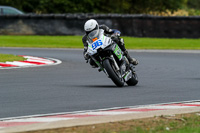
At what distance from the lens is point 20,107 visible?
28.1 ft

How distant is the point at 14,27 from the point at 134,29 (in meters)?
6.56

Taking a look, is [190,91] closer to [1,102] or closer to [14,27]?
[1,102]

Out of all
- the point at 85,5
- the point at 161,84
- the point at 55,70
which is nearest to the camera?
the point at 161,84

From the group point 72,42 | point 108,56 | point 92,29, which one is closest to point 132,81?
point 108,56

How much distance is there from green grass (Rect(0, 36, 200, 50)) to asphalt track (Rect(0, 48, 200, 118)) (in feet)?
31.5

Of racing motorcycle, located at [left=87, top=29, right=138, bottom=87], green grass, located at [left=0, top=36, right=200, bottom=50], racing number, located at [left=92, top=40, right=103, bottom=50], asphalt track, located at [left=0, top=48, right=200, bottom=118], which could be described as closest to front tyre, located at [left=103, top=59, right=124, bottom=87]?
racing motorcycle, located at [left=87, top=29, right=138, bottom=87]

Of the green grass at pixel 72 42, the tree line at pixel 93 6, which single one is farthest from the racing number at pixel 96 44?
the tree line at pixel 93 6

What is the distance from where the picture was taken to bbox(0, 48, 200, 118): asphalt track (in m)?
8.81

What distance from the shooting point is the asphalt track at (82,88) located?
28.9 ft

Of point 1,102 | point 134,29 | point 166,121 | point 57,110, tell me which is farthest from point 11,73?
point 134,29

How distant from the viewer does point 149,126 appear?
276 inches

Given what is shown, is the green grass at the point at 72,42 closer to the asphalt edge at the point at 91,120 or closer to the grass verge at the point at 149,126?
the asphalt edge at the point at 91,120

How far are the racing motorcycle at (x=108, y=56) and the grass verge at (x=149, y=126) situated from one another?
368 cm

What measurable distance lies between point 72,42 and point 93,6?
2084 cm
